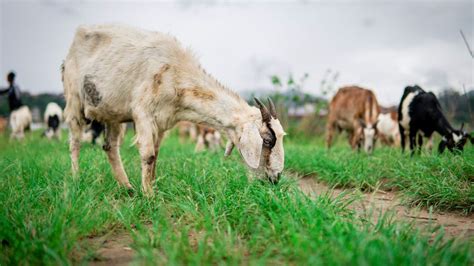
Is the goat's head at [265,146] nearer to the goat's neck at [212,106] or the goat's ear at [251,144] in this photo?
the goat's ear at [251,144]

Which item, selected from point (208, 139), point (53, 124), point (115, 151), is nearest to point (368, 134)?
point (208, 139)

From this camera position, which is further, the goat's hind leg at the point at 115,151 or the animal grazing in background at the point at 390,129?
the animal grazing in background at the point at 390,129

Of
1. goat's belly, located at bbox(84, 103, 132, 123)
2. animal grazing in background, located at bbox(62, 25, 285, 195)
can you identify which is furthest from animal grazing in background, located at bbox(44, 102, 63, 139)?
goat's belly, located at bbox(84, 103, 132, 123)

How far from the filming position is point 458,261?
1.97 meters

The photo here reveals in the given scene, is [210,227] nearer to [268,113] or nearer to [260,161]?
[260,161]

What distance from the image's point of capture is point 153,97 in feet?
13.1

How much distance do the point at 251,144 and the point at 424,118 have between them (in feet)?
16.3

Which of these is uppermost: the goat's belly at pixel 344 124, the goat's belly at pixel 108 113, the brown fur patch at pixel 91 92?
the brown fur patch at pixel 91 92

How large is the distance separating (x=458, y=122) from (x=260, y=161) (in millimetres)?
8699

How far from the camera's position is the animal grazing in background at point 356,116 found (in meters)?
9.59

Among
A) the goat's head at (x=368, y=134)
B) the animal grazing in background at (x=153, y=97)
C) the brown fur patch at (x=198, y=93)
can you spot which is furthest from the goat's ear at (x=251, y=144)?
the goat's head at (x=368, y=134)

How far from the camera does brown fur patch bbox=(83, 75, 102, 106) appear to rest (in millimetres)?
4258

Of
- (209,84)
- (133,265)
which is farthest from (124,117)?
(133,265)

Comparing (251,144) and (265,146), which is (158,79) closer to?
(251,144)
